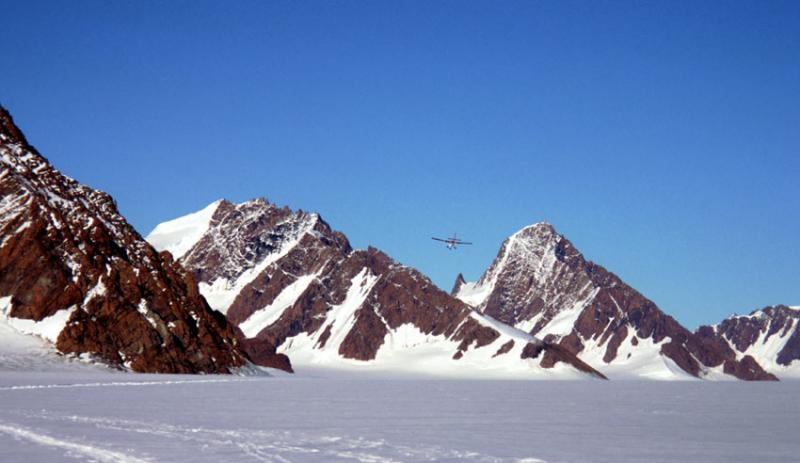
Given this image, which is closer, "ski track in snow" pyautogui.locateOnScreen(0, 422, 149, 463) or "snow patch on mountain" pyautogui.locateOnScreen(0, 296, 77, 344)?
"ski track in snow" pyautogui.locateOnScreen(0, 422, 149, 463)

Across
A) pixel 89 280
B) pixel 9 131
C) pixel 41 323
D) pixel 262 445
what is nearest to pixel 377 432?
pixel 262 445

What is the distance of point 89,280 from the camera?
15400cm

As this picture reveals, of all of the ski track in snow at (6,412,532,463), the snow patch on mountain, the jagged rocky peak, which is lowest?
the ski track in snow at (6,412,532,463)

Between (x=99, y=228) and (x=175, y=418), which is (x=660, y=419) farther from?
(x=99, y=228)

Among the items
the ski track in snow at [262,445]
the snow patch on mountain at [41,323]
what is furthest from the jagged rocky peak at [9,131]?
the ski track in snow at [262,445]

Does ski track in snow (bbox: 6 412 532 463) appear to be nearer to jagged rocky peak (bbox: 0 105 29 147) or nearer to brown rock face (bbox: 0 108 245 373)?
brown rock face (bbox: 0 108 245 373)

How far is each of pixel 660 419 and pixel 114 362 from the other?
10642cm

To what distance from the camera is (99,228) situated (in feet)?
537

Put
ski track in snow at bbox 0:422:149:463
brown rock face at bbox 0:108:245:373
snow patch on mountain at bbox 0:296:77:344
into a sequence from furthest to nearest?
brown rock face at bbox 0:108:245:373 < snow patch on mountain at bbox 0:296:77:344 < ski track in snow at bbox 0:422:149:463

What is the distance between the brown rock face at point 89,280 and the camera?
148m

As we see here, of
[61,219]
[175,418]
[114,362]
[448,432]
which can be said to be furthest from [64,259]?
[448,432]

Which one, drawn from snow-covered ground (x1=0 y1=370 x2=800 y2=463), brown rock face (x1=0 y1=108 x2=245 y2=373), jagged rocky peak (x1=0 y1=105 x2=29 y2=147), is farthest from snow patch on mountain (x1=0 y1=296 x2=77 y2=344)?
snow-covered ground (x1=0 y1=370 x2=800 y2=463)

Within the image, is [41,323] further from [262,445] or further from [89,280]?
[262,445]

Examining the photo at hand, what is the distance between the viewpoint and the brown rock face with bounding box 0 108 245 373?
485 ft
